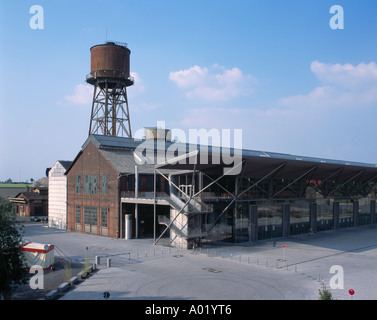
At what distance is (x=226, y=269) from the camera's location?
27281 millimetres

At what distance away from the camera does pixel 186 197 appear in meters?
39.3

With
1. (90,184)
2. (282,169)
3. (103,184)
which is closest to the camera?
(282,169)

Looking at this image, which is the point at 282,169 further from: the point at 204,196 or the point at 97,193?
the point at 97,193

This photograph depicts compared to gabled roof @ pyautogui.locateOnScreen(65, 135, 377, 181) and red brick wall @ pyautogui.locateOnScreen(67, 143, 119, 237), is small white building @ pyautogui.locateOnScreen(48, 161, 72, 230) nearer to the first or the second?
red brick wall @ pyautogui.locateOnScreen(67, 143, 119, 237)

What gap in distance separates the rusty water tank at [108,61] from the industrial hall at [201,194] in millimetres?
16638

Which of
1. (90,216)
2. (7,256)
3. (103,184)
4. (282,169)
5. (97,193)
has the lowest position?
(90,216)

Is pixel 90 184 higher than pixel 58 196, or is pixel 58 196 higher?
pixel 90 184

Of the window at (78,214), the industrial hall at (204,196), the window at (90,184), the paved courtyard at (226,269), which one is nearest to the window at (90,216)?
the industrial hall at (204,196)

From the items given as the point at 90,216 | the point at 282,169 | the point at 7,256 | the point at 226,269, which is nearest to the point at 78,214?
the point at 90,216

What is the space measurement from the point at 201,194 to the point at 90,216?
18855 mm

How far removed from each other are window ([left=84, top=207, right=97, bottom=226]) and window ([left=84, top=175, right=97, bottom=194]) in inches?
94.4
